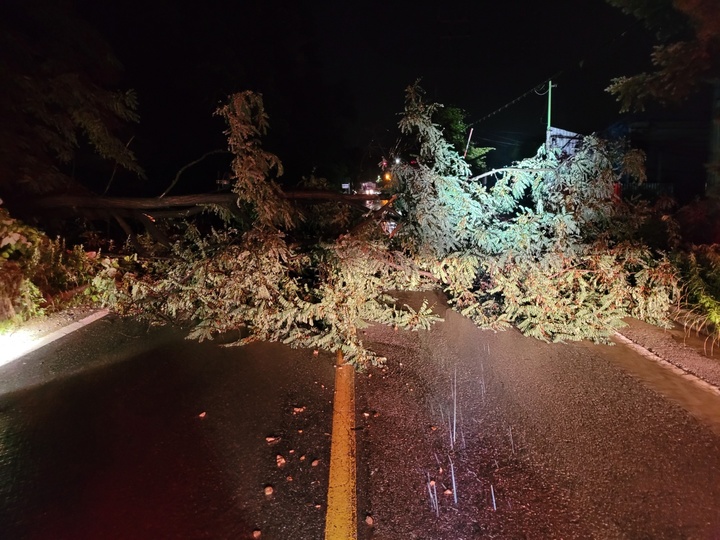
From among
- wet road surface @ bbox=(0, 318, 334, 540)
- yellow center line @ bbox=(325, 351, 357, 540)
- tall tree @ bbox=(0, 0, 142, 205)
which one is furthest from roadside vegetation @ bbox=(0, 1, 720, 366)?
tall tree @ bbox=(0, 0, 142, 205)

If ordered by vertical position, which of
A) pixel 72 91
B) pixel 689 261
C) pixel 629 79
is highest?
pixel 629 79

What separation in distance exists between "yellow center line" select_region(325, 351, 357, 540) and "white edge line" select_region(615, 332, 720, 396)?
9.99ft

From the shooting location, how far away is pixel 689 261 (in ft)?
21.7

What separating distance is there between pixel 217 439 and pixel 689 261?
6275mm

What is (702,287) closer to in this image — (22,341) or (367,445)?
(367,445)

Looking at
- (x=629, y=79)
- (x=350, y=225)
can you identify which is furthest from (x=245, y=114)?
(x=629, y=79)

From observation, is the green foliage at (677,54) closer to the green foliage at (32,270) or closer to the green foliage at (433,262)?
the green foliage at (433,262)

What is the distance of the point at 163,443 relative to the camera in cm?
335

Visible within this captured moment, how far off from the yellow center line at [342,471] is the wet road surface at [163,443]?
0.21 ft

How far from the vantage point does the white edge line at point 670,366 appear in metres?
4.41

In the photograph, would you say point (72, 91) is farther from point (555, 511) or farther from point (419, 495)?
point (555, 511)

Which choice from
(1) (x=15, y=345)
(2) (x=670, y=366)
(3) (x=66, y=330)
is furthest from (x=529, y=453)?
(3) (x=66, y=330)

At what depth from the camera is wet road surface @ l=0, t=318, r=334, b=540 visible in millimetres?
2633

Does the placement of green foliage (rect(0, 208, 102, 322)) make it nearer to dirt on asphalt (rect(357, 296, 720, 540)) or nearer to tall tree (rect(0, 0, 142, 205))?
tall tree (rect(0, 0, 142, 205))
